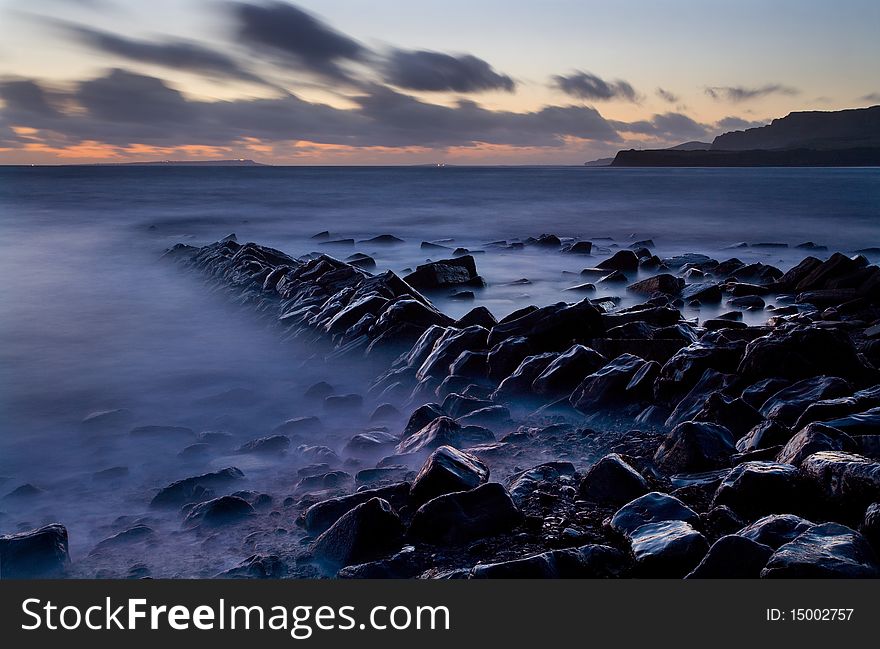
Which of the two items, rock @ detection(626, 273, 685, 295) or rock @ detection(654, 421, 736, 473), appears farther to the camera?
rock @ detection(626, 273, 685, 295)

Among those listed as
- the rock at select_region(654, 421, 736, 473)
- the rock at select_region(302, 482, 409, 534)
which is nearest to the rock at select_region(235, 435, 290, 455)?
the rock at select_region(302, 482, 409, 534)

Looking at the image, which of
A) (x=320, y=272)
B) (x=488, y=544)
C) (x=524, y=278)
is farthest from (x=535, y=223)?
(x=488, y=544)

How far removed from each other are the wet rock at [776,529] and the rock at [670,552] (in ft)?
0.74

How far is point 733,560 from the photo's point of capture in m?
3.02

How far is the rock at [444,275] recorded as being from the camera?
46.5 feet

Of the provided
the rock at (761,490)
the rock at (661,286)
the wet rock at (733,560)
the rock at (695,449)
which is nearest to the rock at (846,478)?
the rock at (761,490)

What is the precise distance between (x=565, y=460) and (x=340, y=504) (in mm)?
1743

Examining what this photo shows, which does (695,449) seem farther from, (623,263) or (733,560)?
(623,263)

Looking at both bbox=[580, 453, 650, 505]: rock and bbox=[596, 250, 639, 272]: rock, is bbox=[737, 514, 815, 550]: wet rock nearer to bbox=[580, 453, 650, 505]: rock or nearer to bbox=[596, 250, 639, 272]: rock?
bbox=[580, 453, 650, 505]: rock

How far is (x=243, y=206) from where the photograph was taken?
152ft

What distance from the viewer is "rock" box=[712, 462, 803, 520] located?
3.78 metres

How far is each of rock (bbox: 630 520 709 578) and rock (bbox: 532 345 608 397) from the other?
293 centimetres

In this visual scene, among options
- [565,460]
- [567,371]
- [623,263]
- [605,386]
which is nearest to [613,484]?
[565,460]

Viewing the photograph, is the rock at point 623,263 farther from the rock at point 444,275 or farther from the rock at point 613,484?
the rock at point 613,484
